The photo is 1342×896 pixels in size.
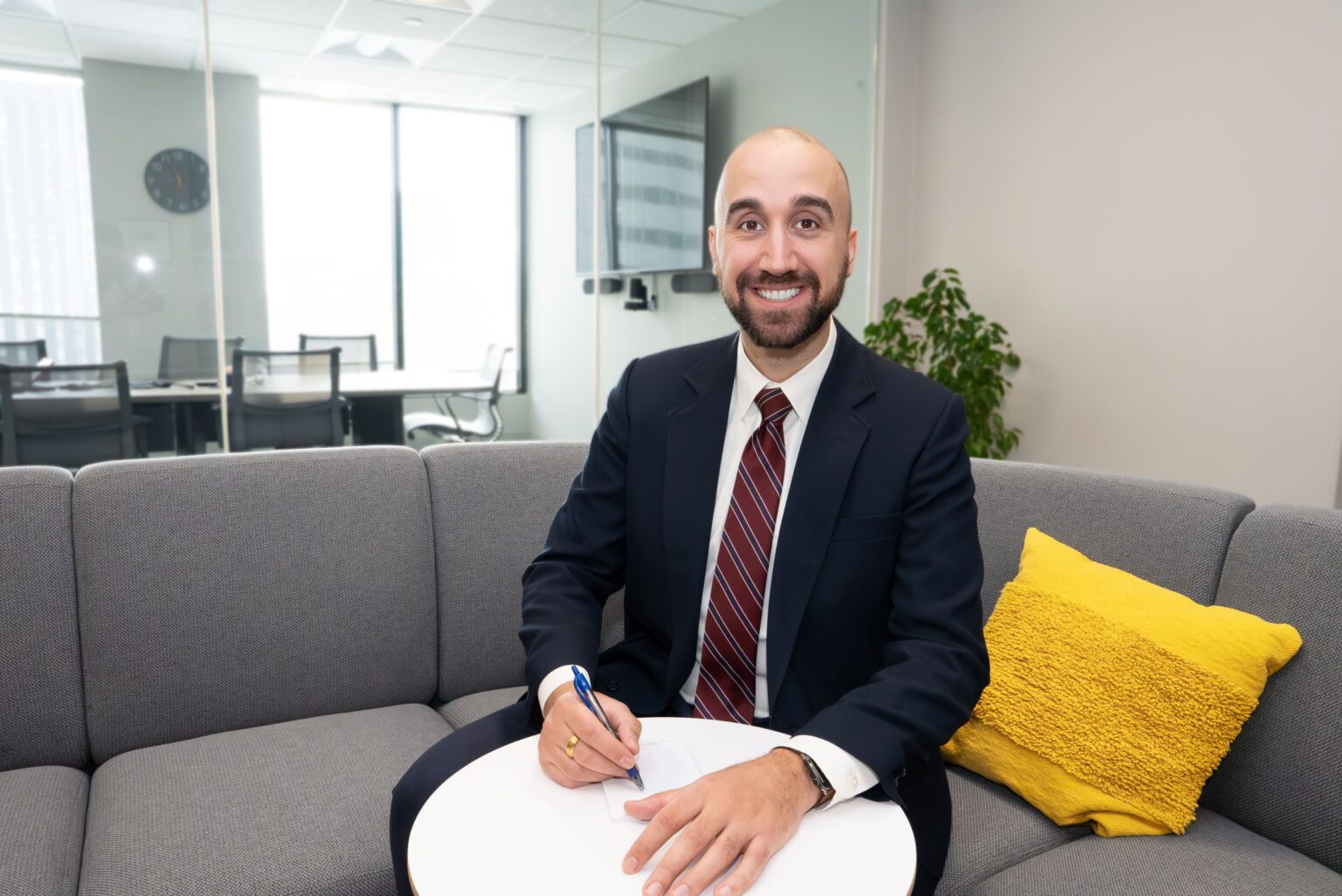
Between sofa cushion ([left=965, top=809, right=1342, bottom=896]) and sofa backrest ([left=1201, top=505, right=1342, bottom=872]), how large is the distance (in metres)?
0.05

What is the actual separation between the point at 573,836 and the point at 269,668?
108 cm

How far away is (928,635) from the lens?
1250 mm

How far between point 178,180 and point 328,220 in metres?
0.52

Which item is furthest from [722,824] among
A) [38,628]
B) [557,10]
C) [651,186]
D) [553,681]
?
[557,10]

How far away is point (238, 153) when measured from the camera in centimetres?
322

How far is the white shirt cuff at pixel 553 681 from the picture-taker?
1.24 metres

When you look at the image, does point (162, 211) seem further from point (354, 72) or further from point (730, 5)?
point (730, 5)

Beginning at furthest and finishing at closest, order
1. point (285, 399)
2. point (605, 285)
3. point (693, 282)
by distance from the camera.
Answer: point (693, 282) < point (605, 285) < point (285, 399)

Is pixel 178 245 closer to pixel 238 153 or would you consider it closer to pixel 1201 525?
pixel 238 153

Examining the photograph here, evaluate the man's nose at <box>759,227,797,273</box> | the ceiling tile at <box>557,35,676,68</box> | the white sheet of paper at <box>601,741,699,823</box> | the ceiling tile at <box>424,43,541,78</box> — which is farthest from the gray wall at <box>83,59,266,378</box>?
the white sheet of paper at <box>601,741,699,823</box>

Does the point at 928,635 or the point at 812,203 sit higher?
the point at 812,203

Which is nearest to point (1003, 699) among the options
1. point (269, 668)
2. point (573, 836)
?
point (573, 836)

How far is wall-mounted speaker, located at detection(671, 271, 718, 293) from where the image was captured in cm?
412

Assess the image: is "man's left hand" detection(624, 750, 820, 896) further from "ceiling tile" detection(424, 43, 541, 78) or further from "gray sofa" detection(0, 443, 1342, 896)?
"ceiling tile" detection(424, 43, 541, 78)
